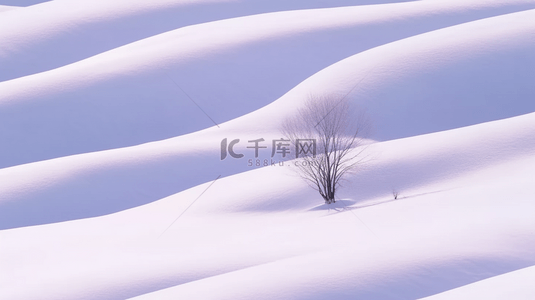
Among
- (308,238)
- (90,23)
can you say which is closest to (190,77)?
(90,23)

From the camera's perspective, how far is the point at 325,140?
23.8 metres

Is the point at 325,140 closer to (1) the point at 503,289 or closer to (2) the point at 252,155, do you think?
(2) the point at 252,155

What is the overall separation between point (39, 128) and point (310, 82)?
15.7 metres

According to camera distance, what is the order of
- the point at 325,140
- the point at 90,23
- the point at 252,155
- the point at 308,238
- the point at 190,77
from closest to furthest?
1. the point at 308,238
2. the point at 325,140
3. the point at 252,155
4. the point at 190,77
5. the point at 90,23

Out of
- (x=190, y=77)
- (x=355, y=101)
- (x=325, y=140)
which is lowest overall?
(x=325, y=140)

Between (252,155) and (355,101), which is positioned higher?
(355,101)

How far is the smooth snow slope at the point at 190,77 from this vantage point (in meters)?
34.0

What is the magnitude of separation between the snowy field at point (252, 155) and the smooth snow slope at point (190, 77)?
0.12m

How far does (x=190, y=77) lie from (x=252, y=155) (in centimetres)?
1215

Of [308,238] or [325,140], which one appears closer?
[308,238]

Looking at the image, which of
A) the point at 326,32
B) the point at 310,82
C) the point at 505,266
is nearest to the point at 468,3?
the point at 326,32

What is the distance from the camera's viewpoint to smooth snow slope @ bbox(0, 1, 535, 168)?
112 feet

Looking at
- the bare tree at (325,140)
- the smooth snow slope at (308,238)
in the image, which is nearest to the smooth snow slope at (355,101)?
the bare tree at (325,140)

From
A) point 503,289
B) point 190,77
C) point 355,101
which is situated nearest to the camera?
point 503,289
